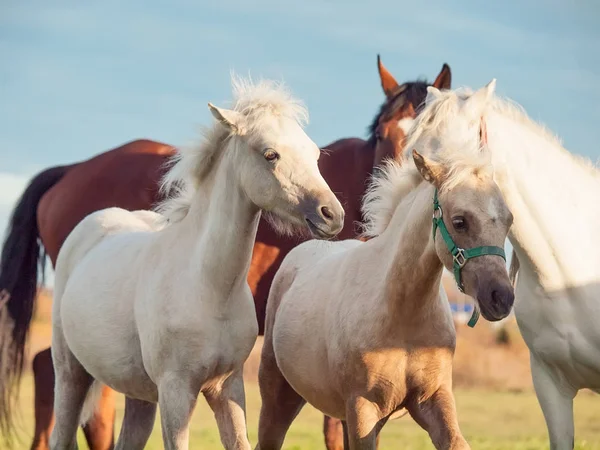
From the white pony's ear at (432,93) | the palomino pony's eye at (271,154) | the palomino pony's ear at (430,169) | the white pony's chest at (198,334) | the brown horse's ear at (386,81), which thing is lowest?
the white pony's chest at (198,334)

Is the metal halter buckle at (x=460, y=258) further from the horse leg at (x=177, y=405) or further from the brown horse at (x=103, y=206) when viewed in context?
the brown horse at (x=103, y=206)

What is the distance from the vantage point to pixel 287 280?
6000 millimetres

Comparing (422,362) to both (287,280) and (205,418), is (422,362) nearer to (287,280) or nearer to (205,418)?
(287,280)

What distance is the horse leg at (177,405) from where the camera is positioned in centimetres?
462

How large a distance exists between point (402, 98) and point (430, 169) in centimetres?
299

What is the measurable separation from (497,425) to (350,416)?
856 centimetres

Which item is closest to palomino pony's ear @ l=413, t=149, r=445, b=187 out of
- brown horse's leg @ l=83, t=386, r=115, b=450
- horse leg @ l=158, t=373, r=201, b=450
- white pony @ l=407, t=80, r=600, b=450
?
white pony @ l=407, t=80, r=600, b=450

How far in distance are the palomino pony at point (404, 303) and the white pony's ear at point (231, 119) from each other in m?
0.83

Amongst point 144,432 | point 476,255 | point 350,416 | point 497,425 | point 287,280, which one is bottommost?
point 497,425

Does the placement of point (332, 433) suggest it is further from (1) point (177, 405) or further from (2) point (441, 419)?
(1) point (177, 405)

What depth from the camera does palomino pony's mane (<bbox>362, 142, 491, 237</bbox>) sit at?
4.34 meters

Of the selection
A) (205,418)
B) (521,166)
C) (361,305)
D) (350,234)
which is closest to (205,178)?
(361,305)

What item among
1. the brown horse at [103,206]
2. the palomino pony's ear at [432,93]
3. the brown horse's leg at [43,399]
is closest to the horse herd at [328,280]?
the palomino pony's ear at [432,93]

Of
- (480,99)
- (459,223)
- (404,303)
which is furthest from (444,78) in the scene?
(459,223)
